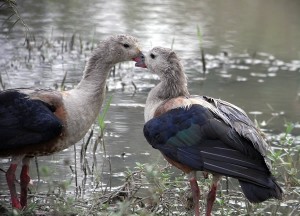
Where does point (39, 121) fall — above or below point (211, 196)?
above

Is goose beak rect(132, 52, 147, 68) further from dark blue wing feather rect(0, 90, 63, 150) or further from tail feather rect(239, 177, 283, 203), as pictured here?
tail feather rect(239, 177, 283, 203)

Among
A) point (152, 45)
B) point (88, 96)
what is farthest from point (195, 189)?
point (152, 45)

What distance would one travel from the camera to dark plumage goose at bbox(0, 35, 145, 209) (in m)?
7.26

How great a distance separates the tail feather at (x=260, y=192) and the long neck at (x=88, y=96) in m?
1.57

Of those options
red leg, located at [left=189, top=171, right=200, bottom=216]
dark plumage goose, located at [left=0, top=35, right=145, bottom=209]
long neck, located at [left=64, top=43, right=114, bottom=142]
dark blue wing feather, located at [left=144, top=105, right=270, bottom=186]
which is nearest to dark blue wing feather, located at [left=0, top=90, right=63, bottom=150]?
dark plumage goose, located at [left=0, top=35, right=145, bottom=209]

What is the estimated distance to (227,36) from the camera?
50.9 ft

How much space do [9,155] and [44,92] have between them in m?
0.61

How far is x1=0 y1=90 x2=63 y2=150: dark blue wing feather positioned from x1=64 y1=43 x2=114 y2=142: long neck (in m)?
0.19

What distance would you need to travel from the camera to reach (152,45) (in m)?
14.0

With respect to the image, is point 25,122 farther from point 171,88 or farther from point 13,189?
point 171,88

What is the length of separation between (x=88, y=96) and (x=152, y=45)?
20.6 ft

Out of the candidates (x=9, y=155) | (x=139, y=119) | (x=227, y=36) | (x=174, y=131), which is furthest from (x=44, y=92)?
(x=227, y=36)

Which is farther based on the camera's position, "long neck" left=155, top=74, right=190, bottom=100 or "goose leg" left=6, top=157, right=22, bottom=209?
"long neck" left=155, top=74, right=190, bottom=100

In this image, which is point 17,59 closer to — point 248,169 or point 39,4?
point 39,4
